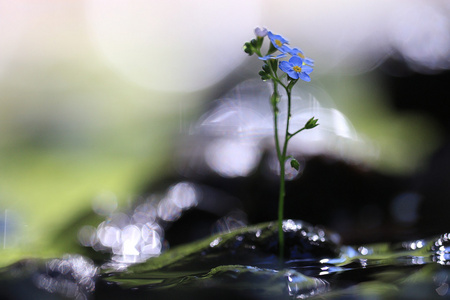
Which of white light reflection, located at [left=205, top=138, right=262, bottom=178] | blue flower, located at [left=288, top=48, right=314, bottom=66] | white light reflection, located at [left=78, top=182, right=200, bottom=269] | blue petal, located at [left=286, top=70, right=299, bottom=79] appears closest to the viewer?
blue petal, located at [left=286, top=70, right=299, bottom=79]

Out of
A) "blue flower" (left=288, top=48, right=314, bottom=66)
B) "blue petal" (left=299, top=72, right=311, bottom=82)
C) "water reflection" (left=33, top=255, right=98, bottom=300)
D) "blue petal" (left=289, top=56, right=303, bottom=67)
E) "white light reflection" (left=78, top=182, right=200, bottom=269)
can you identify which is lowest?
"water reflection" (left=33, top=255, right=98, bottom=300)

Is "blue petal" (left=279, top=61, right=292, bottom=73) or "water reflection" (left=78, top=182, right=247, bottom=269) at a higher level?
"blue petal" (left=279, top=61, right=292, bottom=73)

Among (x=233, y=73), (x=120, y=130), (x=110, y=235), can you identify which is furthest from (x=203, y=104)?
(x=110, y=235)

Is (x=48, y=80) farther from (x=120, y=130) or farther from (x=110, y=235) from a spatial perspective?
(x=110, y=235)

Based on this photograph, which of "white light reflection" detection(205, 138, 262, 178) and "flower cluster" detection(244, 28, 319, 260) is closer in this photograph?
"flower cluster" detection(244, 28, 319, 260)

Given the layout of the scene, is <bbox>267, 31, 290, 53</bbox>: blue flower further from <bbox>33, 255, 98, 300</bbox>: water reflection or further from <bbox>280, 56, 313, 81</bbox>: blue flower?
Answer: <bbox>33, 255, 98, 300</bbox>: water reflection

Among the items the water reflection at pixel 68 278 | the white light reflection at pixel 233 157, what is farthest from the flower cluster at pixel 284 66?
the white light reflection at pixel 233 157

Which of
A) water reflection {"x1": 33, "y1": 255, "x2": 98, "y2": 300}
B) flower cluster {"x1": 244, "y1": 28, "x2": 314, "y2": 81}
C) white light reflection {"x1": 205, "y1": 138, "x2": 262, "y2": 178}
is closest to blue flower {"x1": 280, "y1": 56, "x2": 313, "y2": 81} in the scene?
flower cluster {"x1": 244, "y1": 28, "x2": 314, "y2": 81}

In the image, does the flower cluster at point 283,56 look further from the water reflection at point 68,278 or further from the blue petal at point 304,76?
the water reflection at point 68,278

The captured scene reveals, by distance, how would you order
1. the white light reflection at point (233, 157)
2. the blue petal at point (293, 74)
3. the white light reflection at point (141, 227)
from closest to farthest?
the blue petal at point (293, 74) < the white light reflection at point (141, 227) < the white light reflection at point (233, 157)

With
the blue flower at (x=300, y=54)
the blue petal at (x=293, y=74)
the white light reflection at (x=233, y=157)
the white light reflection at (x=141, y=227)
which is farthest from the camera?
the white light reflection at (x=233, y=157)

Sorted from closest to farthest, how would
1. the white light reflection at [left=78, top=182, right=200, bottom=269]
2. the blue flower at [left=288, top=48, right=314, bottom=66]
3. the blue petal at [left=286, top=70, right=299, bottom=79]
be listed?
the blue petal at [left=286, top=70, right=299, bottom=79]
the blue flower at [left=288, top=48, right=314, bottom=66]
the white light reflection at [left=78, top=182, right=200, bottom=269]
